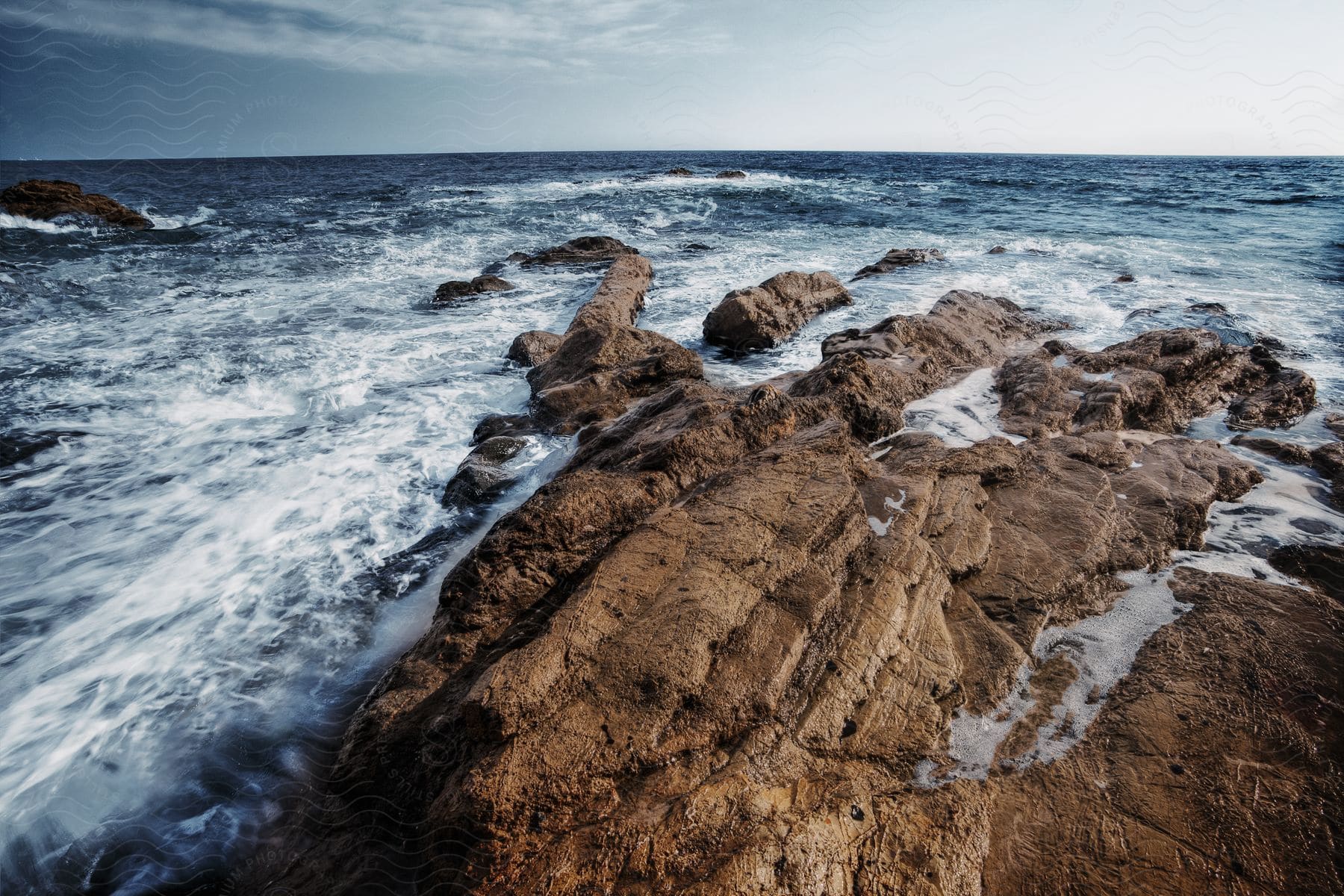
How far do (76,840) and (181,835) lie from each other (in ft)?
1.55

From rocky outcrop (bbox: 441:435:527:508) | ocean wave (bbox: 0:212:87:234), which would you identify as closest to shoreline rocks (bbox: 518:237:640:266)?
rocky outcrop (bbox: 441:435:527:508)

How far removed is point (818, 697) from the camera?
2.15 meters

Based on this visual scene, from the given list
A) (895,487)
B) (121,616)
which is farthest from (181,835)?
(895,487)

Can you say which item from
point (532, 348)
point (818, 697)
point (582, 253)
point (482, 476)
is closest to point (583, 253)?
point (582, 253)

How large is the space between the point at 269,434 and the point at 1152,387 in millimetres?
8334

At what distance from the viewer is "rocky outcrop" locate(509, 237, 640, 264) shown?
13.2 metres

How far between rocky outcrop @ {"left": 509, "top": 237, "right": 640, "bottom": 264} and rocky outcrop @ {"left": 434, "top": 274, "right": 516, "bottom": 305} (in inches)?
89.3

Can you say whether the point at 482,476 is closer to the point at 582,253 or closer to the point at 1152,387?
the point at 1152,387

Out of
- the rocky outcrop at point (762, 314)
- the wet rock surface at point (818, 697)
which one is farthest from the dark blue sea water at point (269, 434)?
the wet rock surface at point (818, 697)

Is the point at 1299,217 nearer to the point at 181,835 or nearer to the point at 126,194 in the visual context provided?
the point at 181,835

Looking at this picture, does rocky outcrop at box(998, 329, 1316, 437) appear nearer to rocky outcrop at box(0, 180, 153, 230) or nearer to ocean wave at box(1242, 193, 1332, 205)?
ocean wave at box(1242, 193, 1332, 205)

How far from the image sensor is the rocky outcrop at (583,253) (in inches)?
521

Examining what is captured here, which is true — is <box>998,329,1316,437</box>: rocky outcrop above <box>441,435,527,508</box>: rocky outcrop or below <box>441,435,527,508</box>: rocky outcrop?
above

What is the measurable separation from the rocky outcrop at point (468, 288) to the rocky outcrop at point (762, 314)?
4.89 meters
